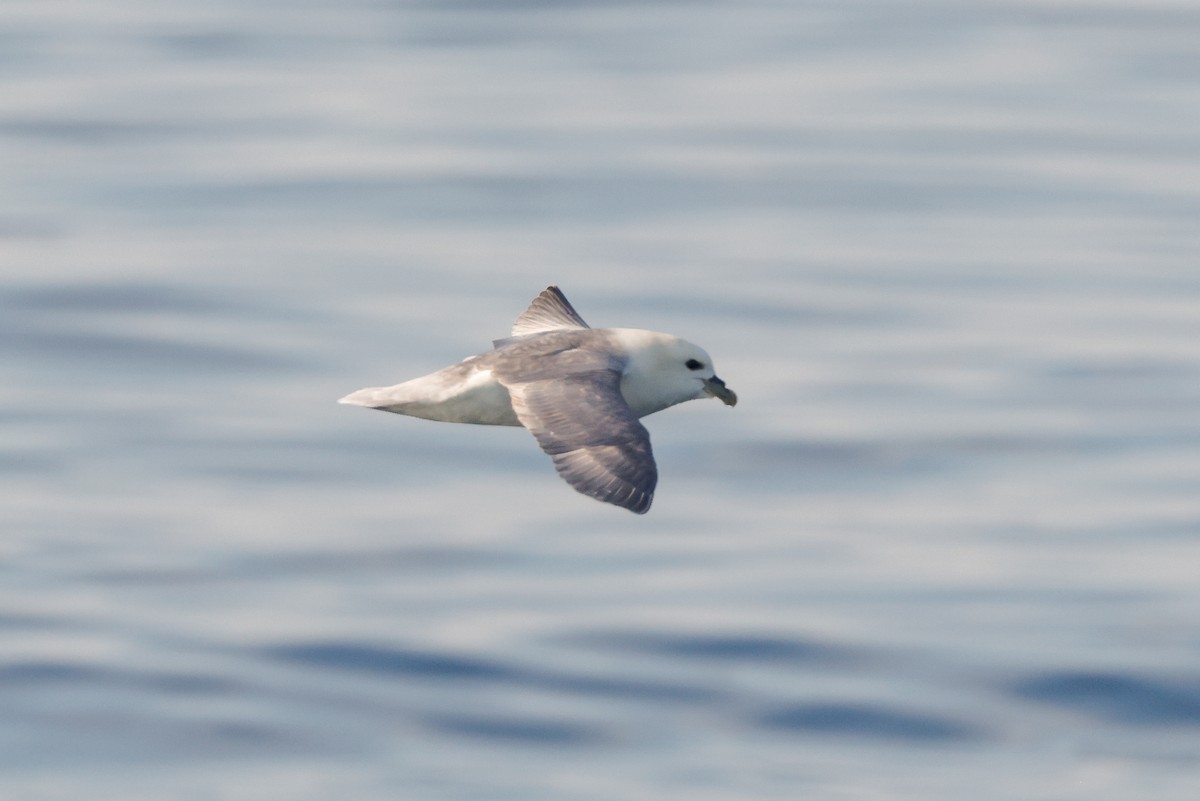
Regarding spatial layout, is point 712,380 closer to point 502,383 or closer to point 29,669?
point 502,383

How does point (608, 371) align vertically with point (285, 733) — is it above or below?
above

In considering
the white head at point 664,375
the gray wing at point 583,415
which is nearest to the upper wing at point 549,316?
the gray wing at point 583,415

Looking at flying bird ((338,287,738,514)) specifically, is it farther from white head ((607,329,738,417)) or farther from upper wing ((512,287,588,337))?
upper wing ((512,287,588,337))

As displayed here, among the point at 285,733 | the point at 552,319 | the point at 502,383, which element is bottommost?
the point at 285,733

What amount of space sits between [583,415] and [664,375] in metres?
0.99

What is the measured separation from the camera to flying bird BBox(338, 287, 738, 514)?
39.1ft

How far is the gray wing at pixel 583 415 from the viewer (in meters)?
11.7

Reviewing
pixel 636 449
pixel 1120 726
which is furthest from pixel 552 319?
pixel 1120 726

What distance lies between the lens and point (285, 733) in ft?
59.0

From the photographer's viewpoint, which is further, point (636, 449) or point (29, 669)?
point (29, 669)

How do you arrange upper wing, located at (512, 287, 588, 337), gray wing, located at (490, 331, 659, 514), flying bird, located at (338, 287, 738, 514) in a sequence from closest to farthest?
gray wing, located at (490, 331, 659, 514) → flying bird, located at (338, 287, 738, 514) → upper wing, located at (512, 287, 588, 337)

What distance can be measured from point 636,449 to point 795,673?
7.02 meters

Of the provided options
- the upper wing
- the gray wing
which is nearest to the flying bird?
the gray wing

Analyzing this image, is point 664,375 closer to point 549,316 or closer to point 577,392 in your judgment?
point 577,392
